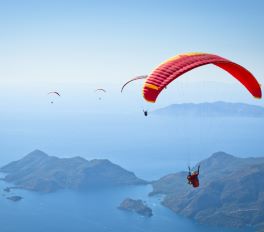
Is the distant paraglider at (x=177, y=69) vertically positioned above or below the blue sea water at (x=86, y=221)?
below

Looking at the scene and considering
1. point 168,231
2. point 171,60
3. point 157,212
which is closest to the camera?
point 171,60

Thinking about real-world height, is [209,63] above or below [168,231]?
below

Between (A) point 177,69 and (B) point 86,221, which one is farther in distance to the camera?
(B) point 86,221

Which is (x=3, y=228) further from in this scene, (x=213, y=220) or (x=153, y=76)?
(x=153, y=76)

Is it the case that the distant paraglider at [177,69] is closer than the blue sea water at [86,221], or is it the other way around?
the distant paraglider at [177,69]

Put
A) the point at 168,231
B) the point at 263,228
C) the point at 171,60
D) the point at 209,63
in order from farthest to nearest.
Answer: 1. the point at 263,228
2. the point at 168,231
3. the point at 171,60
4. the point at 209,63

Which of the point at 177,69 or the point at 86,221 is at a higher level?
the point at 86,221

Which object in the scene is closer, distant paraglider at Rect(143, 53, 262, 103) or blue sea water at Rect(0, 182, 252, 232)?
distant paraglider at Rect(143, 53, 262, 103)

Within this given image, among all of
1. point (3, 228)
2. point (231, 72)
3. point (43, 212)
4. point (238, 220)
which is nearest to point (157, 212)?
point (238, 220)
